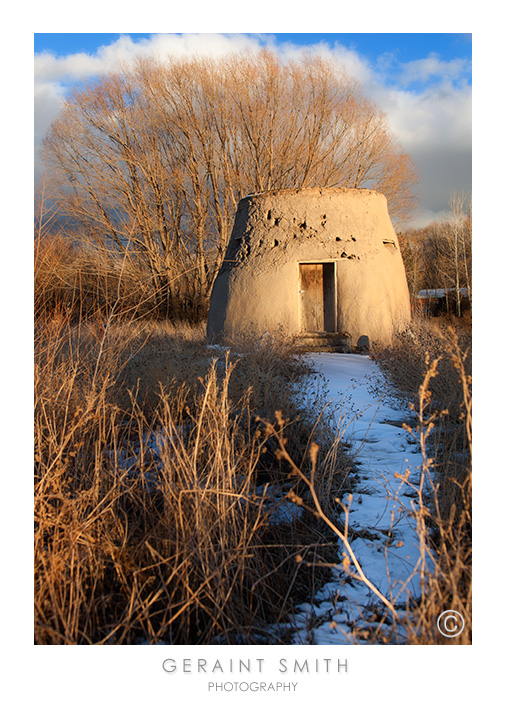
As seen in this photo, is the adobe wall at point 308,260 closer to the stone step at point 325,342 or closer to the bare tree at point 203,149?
the stone step at point 325,342

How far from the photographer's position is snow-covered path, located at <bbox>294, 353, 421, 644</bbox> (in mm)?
1987

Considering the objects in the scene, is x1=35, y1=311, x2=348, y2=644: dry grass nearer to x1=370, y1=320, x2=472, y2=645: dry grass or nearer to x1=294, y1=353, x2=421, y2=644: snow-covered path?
x1=294, y1=353, x2=421, y2=644: snow-covered path

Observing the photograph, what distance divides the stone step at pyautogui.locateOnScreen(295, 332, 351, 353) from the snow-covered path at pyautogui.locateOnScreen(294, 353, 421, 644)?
3.11m

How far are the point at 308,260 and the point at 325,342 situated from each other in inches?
49.6

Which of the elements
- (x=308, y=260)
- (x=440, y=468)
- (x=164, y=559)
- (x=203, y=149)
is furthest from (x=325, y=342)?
(x=203, y=149)

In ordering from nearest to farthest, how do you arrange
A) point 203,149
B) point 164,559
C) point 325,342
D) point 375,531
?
point 164,559
point 375,531
point 325,342
point 203,149

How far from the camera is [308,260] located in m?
8.05

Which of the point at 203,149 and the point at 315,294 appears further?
the point at 203,149

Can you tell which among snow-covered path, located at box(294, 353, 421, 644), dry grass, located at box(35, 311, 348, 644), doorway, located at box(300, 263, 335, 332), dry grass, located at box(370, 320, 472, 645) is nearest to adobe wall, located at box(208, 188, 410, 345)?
dry grass, located at box(370, 320, 472, 645)

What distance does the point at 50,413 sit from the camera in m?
2.91

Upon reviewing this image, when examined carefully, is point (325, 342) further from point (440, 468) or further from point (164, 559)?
point (164, 559)

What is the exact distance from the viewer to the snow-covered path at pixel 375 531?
6.52 feet
